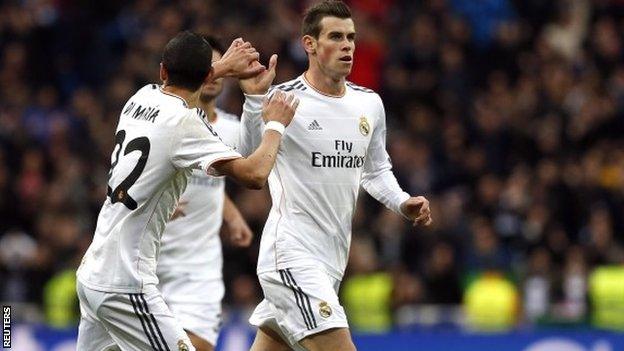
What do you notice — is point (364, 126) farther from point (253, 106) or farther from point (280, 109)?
point (280, 109)

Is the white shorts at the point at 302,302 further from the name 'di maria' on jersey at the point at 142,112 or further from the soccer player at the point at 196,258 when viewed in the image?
the soccer player at the point at 196,258

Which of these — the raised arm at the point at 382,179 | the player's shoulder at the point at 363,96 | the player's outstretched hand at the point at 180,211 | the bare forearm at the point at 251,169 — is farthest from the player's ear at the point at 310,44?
the player's outstretched hand at the point at 180,211

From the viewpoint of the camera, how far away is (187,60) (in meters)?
8.16

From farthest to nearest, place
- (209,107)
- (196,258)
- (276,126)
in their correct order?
(196,258), (209,107), (276,126)

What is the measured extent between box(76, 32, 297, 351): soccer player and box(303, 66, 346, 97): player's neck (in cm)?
122

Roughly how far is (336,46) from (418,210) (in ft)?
3.71

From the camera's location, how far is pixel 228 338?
14.9 meters

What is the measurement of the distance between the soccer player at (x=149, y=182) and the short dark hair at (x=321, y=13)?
4.50ft

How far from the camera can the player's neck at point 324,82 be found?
9.42 m

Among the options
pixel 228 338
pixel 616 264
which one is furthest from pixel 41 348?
pixel 616 264

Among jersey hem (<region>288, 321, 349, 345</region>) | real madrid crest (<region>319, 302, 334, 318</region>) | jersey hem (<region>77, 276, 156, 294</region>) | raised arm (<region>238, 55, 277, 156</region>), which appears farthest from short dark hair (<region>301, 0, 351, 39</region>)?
jersey hem (<region>77, 276, 156, 294</region>)

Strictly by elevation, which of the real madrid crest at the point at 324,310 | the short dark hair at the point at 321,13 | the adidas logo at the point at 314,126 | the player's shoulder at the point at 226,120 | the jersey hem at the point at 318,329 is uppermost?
the short dark hair at the point at 321,13

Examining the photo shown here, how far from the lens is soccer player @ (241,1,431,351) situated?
29.8ft

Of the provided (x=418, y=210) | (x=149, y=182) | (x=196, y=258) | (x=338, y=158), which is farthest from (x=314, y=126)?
(x=196, y=258)
